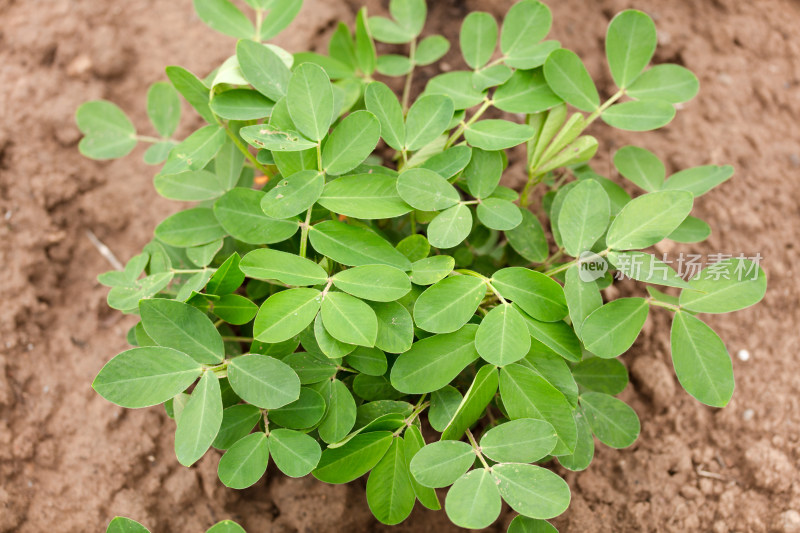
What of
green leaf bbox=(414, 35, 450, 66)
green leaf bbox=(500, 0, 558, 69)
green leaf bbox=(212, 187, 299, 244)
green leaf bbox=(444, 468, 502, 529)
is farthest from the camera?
green leaf bbox=(414, 35, 450, 66)

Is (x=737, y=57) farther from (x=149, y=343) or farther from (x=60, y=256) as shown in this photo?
(x=60, y=256)

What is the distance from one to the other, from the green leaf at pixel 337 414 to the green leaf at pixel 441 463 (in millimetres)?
188

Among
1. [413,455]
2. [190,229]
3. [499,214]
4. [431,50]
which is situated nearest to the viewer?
[413,455]

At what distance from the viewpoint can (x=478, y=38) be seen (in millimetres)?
1740

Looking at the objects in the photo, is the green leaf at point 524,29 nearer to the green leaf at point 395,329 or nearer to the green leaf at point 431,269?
the green leaf at point 431,269

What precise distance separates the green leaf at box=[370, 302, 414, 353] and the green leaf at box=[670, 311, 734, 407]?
1.95 feet

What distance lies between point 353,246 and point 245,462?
20.3 inches

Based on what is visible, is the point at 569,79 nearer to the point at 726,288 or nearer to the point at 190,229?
the point at 726,288

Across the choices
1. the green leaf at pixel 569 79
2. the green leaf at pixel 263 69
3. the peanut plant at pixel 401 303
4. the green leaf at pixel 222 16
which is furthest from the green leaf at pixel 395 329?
the green leaf at pixel 222 16

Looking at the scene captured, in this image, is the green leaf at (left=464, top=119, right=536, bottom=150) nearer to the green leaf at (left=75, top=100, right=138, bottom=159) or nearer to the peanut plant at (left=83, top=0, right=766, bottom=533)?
the peanut plant at (left=83, top=0, right=766, bottom=533)

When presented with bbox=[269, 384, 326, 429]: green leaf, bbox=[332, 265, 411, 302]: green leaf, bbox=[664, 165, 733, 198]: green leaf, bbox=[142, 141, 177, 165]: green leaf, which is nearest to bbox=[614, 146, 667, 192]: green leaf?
bbox=[664, 165, 733, 198]: green leaf

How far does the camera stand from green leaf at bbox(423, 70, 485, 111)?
1616 mm

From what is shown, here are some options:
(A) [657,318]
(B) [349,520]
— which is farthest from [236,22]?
(A) [657,318]

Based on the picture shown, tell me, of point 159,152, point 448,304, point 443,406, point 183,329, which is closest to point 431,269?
point 448,304
